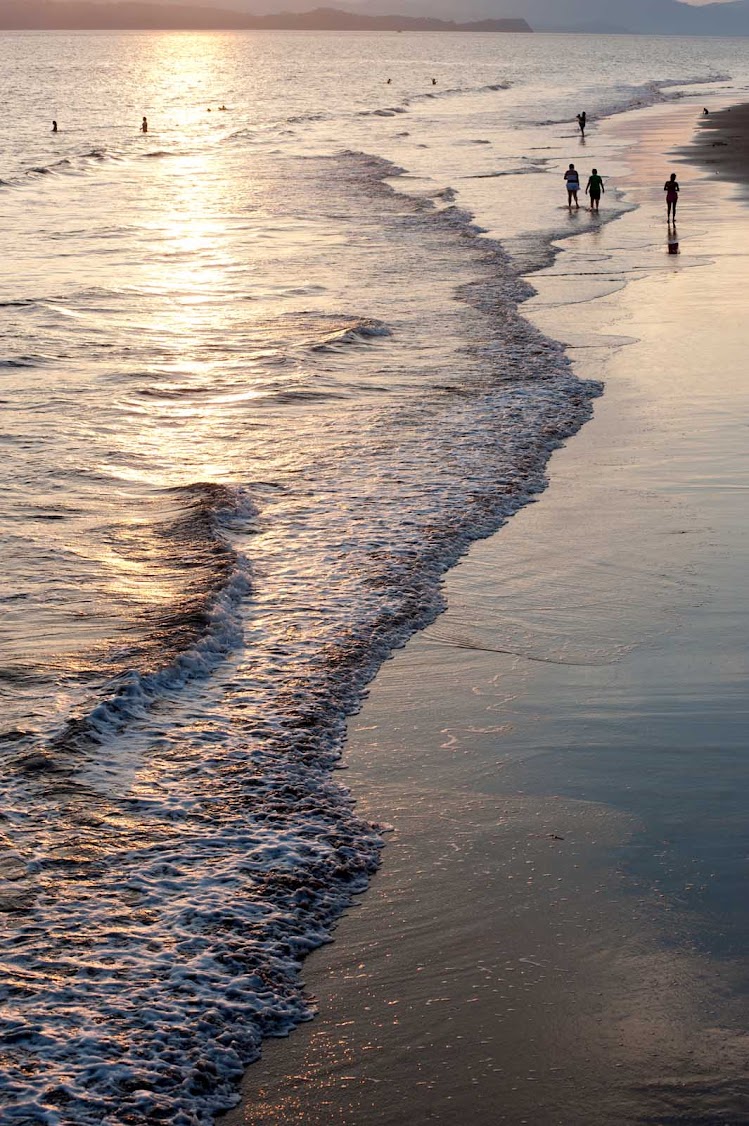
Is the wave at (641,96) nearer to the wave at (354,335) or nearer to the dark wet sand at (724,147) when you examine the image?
the dark wet sand at (724,147)

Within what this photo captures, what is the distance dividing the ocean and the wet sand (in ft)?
1.02

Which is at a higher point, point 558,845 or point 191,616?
point 191,616

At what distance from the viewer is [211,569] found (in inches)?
418

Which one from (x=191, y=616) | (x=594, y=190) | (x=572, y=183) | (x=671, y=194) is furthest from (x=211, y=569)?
(x=594, y=190)

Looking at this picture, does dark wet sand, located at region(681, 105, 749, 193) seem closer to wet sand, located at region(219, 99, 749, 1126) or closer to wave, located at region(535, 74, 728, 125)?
wave, located at region(535, 74, 728, 125)

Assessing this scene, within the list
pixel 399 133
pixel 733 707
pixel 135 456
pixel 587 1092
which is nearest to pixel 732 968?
pixel 587 1092

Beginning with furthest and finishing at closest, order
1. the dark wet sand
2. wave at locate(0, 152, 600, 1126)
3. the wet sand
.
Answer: the dark wet sand < wave at locate(0, 152, 600, 1126) < the wet sand

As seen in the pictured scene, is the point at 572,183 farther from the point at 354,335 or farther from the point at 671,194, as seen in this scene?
the point at 354,335

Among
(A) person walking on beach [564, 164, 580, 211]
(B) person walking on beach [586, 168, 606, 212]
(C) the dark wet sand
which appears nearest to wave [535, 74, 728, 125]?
(C) the dark wet sand

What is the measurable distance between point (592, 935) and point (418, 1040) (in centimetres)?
107

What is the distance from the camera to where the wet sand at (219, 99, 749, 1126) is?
5059mm

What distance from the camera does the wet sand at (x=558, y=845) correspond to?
199 inches

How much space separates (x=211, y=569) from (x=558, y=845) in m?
4.92

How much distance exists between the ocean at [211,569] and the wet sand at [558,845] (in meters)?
0.31
